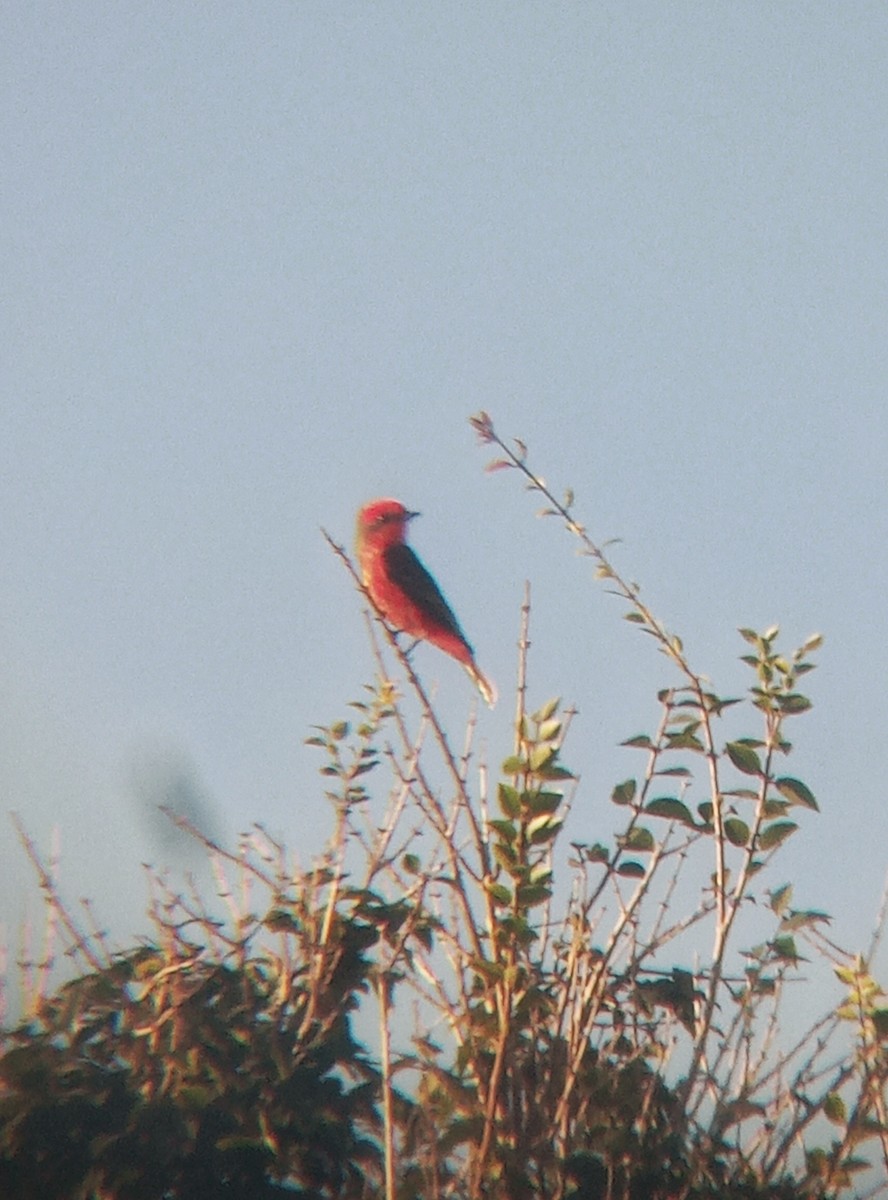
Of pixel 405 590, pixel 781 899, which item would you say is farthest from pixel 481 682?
pixel 781 899

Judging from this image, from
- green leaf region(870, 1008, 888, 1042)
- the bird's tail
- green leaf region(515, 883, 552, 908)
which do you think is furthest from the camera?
the bird's tail

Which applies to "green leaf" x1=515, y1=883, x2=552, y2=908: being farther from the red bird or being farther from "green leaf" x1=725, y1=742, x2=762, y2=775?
the red bird

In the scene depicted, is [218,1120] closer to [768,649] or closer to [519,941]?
[519,941]

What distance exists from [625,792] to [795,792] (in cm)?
39

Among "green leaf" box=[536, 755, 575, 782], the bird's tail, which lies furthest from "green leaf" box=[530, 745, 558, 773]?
the bird's tail

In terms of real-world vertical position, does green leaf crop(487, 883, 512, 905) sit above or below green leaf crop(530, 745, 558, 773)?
below

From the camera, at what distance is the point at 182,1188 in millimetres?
3586

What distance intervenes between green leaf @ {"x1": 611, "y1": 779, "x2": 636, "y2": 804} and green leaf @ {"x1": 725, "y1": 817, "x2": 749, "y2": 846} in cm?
23

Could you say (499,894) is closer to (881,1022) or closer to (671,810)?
(671,810)

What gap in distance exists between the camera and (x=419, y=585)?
8703mm

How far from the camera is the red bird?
8.59 meters

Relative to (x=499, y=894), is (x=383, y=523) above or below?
above

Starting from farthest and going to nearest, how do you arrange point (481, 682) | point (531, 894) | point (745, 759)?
point (481, 682), point (745, 759), point (531, 894)

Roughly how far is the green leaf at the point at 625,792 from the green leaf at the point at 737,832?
231 mm
